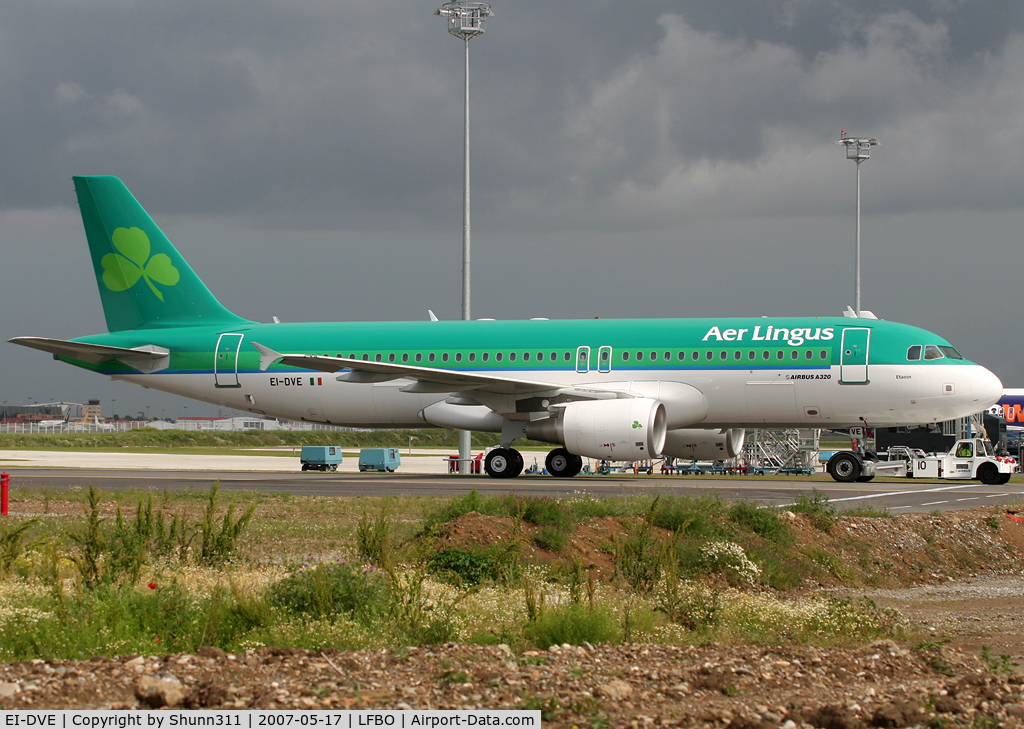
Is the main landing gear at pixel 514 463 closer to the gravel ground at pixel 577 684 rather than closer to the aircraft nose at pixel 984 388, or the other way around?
the aircraft nose at pixel 984 388

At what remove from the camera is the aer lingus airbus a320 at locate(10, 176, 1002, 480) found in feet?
84.1

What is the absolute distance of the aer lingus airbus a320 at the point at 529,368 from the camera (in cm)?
2564

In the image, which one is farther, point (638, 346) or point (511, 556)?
point (638, 346)

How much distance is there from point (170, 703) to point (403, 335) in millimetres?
23423

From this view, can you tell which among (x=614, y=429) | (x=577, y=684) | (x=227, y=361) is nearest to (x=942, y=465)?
(x=614, y=429)

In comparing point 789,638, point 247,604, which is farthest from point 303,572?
point 789,638

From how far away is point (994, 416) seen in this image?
5138 cm

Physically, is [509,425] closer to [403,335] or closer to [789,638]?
[403,335]

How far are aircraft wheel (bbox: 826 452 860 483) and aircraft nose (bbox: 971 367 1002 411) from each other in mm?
3569

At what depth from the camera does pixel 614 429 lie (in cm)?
2442

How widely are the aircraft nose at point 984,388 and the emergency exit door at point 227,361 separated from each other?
62.5 feet

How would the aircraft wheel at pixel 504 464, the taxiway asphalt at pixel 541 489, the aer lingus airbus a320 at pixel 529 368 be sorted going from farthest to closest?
the aircraft wheel at pixel 504 464 → the aer lingus airbus a320 at pixel 529 368 → the taxiway asphalt at pixel 541 489
